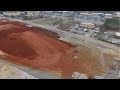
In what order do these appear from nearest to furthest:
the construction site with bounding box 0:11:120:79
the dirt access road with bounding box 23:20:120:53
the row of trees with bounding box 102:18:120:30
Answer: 1. the construction site with bounding box 0:11:120:79
2. the dirt access road with bounding box 23:20:120:53
3. the row of trees with bounding box 102:18:120:30

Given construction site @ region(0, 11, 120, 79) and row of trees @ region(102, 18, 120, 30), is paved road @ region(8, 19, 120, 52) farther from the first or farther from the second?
row of trees @ region(102, 18, 120, 30)

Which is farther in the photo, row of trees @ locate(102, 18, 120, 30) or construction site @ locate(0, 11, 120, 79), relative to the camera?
row of trees @ locate(102, 18, 120, 30)

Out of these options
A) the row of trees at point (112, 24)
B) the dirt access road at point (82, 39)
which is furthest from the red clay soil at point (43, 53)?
the row of trees at point (112, 24)

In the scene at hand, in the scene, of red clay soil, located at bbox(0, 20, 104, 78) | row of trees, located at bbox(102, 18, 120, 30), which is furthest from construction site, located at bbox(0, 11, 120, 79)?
row of trees, located at bbox(102, 18, 120, 30)

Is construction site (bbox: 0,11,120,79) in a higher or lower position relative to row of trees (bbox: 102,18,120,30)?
lower

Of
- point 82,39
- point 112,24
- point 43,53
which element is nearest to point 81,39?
point 82,39

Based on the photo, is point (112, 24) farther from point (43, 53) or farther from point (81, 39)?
point (43, 53)

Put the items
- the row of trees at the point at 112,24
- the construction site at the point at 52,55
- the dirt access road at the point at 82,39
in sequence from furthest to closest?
the row of trees at the point at 112,24, the dirt access road at the point at 82,39, the construction site at the point at 52,55

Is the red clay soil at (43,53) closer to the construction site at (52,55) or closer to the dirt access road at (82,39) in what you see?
the construction site at (52,55)

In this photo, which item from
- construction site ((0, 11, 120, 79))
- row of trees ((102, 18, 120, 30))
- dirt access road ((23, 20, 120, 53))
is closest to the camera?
construction site ((0, 11, 120, 79))
